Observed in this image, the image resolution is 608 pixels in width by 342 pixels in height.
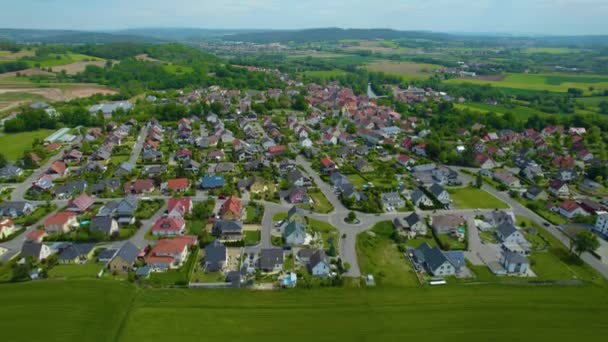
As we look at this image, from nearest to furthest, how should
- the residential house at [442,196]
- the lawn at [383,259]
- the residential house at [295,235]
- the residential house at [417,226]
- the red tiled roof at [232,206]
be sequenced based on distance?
the lawn at [383,259]
the residential house at [295,235]
the residential house at [417,226]
the red tiled roof at [232,206]
the residential house at [442,196]

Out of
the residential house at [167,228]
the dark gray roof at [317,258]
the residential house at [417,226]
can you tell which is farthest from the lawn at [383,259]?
the residential house at [167,228]

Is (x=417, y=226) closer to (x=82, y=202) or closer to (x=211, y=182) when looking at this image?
(x=211, y=182)

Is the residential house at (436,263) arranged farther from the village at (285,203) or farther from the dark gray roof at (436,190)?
the dark gray roof at (436,190)

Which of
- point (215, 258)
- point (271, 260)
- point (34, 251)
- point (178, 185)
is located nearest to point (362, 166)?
point (178, 185)

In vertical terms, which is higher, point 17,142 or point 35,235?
point 17,142

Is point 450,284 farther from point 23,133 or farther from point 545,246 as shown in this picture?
point 23,133
